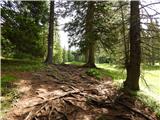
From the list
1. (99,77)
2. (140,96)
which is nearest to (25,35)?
(99,77)

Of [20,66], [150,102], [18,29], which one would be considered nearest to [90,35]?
[18,29]

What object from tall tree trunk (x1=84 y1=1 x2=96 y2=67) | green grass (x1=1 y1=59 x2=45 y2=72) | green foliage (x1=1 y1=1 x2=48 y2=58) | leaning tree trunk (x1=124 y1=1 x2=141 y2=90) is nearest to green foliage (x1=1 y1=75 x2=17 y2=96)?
green grass (x1=1 y1=59 x2=45 y2=72)

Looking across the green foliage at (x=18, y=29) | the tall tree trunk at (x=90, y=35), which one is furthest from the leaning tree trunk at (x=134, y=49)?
the green foliage at (x=18, y=29)

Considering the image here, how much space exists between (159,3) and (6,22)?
401 inches

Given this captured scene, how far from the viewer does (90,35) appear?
719 inches

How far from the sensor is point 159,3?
1045 cm

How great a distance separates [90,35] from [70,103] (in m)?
10.5

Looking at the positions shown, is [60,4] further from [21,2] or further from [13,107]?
[13,107]

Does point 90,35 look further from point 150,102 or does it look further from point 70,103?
point 70,103

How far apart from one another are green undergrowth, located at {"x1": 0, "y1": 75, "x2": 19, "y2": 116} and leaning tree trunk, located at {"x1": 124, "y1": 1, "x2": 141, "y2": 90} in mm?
5407

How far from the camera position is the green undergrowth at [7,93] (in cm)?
758

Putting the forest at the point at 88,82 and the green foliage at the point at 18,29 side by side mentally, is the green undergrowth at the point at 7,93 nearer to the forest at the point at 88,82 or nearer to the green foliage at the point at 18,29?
the forest at the point at 88,82

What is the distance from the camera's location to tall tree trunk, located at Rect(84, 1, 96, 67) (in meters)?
18.3

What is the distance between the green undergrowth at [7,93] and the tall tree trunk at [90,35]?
8.94 meters
